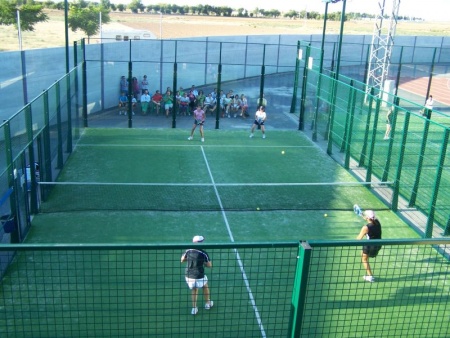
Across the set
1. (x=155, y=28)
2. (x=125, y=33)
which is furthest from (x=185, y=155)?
(x=155, y=28)

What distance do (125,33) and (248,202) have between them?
22.3m

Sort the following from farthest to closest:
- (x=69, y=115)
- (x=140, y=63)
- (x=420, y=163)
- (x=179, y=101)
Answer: (x=140, y=63) < (x=179, y=101) < (x=69, y=115) < (x=420, y=163)

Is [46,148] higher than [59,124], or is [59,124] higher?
[59,124]

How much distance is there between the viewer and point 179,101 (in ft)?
77.4

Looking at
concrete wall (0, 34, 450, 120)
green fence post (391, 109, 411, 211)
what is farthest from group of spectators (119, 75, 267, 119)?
green fence post (391, 109, 411, 211)

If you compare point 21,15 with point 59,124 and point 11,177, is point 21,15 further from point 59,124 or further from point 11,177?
point 11,177

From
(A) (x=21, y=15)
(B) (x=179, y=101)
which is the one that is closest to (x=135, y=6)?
(A) (x=21, y=15)

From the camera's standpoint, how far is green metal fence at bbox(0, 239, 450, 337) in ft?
17.0

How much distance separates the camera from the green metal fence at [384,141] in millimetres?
11906

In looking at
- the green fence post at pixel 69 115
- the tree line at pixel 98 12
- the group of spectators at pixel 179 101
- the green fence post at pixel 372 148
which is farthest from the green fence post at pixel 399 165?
the tree line at pixel 98 12

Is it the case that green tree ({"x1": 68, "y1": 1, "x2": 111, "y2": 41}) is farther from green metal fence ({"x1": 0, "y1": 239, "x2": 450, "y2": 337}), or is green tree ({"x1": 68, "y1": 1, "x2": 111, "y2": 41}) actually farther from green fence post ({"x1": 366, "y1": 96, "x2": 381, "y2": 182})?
green metal fence ({"x1": 0, "y1": 239, "x2": 450, "y2": 337})

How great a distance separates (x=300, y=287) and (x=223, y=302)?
394 cm

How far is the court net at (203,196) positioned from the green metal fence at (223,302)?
2.87 meters

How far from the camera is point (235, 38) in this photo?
34.5m
